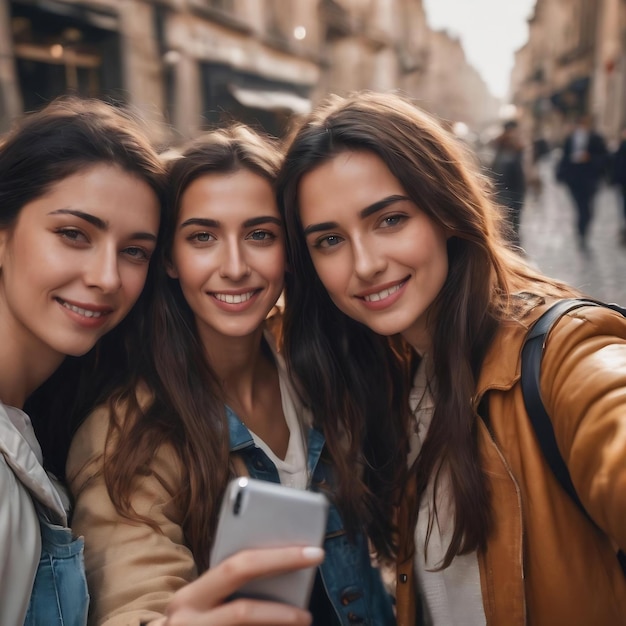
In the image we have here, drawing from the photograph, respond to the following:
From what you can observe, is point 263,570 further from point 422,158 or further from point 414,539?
point 422,158

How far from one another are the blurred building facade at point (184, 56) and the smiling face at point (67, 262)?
925mm

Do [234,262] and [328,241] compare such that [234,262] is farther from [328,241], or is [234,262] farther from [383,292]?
[383,292]

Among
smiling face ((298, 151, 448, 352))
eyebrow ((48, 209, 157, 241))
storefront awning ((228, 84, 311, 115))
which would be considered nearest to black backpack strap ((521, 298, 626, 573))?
smiling face ((298, 151, 448, 352))

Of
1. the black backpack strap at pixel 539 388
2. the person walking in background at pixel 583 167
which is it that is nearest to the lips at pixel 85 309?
the black backpack strap at pixel 539 388

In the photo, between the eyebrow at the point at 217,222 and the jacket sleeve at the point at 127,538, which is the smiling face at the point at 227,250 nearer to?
the eyebrow at the point at 217,222

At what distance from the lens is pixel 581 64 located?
36.4m

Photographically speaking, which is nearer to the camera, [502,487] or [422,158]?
[502,487]

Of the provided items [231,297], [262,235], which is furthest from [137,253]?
[262,235]

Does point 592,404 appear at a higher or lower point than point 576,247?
higher

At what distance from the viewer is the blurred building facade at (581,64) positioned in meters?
26.8

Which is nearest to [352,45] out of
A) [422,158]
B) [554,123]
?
[422,158]

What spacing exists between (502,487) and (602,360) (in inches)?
18.2

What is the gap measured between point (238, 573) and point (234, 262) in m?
1.10

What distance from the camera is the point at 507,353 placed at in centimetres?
175
